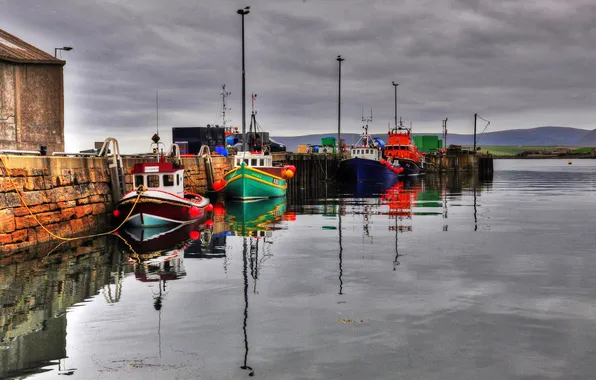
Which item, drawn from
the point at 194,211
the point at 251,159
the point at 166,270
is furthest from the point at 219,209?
the point at 166,270

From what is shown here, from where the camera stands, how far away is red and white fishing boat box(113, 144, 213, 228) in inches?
869

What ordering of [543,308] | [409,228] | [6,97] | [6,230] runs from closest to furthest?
1. [543,308]
2. [6,230]
3. [409,228]
4. [6,97]

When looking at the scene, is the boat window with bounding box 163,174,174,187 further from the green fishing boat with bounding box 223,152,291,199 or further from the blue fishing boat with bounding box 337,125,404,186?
the blue fishing boat with bounding box 337,125,404,186

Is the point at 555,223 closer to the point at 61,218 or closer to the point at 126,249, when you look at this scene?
the point at 126,249

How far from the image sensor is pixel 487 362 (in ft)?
26.7

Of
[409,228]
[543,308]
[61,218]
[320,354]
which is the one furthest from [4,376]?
[409,228]

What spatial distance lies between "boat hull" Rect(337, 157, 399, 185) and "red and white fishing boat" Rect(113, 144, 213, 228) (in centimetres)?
3882

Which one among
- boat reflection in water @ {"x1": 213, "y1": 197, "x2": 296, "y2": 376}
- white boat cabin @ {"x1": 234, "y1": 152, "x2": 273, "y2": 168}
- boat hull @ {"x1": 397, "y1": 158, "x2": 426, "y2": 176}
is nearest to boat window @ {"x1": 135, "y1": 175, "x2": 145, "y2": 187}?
boat reflection in water @ {"x1": 213, "y1": 197, "x2": 296, "y2": 376}

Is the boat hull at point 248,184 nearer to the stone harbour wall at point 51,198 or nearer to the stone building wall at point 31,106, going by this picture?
the stone building wall at point 31,106

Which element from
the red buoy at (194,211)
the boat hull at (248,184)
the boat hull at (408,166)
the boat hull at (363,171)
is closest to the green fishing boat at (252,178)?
the boat hull at (248,184)

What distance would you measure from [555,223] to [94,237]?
18.1 meters

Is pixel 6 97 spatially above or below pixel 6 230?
above

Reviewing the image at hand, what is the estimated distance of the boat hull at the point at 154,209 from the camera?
22.0 m

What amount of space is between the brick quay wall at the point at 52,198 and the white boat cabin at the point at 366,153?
45634 mm
